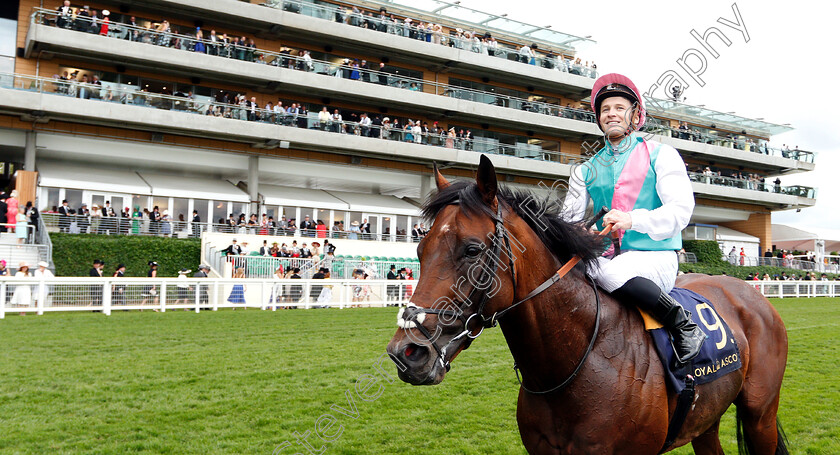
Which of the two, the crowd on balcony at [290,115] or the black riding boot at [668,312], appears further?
the crowd on balcony at [290,115]

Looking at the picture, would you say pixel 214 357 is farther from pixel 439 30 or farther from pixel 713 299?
pixel 439 30

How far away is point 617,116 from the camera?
286cm

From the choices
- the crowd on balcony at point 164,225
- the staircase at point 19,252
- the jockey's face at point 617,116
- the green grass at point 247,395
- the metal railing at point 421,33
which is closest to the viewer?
the jockey's face at point 617,116

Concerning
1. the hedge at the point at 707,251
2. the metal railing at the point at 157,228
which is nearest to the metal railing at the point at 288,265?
the metal railing at the point at 157,228

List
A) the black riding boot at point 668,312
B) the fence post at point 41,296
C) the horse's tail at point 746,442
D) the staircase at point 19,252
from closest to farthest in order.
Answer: the black riding boot at point 668,312 → the horse's tail at point 746,442 → the fence post at point 41,296 → the staircase at point 19,252

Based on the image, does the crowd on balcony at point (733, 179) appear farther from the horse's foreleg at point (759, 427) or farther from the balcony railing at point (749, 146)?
the horse's foreleg at point (759, 427)

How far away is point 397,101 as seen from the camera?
1079 inches

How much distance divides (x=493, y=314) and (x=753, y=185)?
41191 millimetres

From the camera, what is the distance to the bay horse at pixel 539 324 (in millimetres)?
2027

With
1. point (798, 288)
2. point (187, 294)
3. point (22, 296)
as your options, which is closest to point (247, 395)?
point (22, 296)

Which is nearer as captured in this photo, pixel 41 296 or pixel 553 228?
pixel 553 228

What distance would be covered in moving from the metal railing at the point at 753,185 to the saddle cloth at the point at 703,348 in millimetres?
32904

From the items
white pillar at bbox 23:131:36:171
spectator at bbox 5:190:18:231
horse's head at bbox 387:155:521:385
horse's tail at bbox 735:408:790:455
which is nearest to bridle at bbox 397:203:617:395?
horse's head at bbox 387:155:521:385

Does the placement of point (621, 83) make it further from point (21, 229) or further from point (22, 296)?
point (21, 229)
